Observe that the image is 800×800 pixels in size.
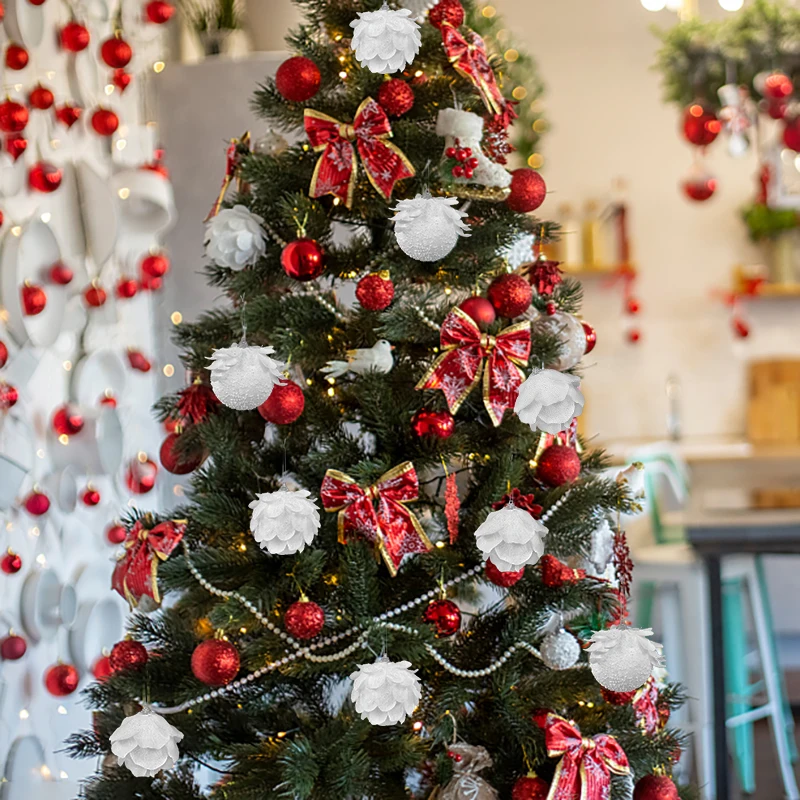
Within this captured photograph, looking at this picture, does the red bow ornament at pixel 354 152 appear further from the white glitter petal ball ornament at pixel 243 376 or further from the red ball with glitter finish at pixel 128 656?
the red ball with glitter finish at pixel 128 656

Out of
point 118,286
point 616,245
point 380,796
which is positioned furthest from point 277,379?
point 616,245

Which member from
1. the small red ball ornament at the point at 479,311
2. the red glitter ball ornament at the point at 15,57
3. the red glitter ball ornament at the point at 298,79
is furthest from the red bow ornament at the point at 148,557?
the red glitter ball ornament at the point at 15,57

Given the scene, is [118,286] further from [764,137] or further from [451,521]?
[764,137]

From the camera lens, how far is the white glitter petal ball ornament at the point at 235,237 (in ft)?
4.04

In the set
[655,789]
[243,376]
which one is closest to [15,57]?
[243,376]

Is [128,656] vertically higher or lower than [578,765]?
higher

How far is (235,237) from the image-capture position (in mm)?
1234

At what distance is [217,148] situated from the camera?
7.80 feet

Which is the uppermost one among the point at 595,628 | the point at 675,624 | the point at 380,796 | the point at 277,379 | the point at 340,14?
the point at 340,14

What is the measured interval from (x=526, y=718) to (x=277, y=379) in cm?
49

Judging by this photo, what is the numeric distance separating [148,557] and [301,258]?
15.7 inches

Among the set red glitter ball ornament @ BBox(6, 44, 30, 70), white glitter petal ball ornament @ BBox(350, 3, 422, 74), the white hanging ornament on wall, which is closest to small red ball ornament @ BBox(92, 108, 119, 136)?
red glitter ball ornament @ BBox(6, 44, 30, 70)

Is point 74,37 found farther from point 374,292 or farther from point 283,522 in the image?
point 283,522

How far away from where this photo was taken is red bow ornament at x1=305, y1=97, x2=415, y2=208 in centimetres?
119
